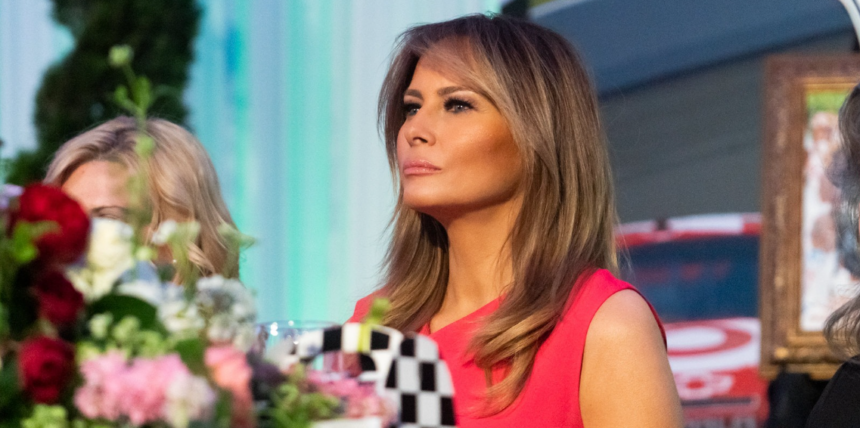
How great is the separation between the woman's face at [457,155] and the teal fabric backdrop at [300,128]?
2.09 meters

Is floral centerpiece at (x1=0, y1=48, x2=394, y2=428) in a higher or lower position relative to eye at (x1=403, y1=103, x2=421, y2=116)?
lower

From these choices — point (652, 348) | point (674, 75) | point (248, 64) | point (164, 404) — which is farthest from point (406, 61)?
point (248, 64)

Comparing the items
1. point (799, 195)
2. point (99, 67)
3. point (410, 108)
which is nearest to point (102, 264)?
point (410, 108)

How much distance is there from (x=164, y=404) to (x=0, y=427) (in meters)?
0.12

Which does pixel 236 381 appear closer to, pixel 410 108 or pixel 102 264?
pixel 102 264

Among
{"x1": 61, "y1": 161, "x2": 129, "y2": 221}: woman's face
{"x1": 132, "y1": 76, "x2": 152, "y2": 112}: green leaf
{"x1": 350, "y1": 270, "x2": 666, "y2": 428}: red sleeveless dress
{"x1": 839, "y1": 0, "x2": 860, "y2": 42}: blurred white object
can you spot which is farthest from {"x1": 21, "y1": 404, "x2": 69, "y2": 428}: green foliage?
{"x1": 839, "y1": 0, "x2": 860, "y2": 42}: blurred white object

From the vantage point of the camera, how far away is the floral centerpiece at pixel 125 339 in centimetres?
65

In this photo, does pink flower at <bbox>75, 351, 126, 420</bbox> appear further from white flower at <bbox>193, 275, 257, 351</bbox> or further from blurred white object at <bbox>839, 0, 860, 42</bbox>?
blurred white object at <bbox>839, 0, 860, 42</bbox>

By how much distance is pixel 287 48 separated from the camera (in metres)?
3.87

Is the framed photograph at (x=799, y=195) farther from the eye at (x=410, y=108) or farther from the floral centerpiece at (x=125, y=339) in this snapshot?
the floral centerpiece at (x=125, y=339)

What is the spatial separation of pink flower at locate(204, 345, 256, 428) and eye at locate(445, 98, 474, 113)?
96 cm

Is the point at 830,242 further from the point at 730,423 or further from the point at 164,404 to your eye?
the point at 164,404

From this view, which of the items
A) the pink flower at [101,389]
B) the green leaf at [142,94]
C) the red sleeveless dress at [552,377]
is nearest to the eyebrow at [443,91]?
the red sleeveless dress at [552,377]

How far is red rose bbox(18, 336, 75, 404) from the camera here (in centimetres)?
65
